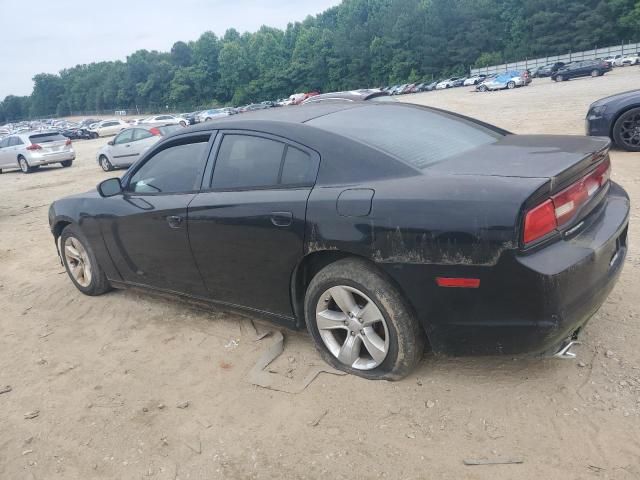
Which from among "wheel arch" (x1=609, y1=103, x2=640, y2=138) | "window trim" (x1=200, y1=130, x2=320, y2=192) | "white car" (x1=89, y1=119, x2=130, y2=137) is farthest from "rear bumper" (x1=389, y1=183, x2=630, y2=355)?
"white car" (x1=89, y1=119, x2=130, y2=137)

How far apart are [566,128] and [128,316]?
456 inches

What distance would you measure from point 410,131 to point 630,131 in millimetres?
7105

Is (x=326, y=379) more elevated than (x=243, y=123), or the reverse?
(x=243, y=123)

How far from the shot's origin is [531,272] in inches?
97.6

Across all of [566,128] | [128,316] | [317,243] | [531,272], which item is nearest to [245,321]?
[128,316]

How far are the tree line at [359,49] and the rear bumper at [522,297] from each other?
8334 centimetres

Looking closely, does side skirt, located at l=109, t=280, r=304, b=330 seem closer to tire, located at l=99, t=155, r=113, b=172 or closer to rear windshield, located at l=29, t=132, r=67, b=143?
tire, located at l=99, t=155, r=113, b=172

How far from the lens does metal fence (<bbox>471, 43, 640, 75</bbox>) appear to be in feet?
226

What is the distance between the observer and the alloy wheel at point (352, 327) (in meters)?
3.05

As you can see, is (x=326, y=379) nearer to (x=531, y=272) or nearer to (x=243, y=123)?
(x=531, y=272)

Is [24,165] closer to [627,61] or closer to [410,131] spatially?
[410,131]

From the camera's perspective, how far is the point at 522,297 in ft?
8.32

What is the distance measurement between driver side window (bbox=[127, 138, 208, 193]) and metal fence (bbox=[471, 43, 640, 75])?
76.6 m

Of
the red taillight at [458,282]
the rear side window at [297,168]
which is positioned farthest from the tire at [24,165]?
the red taillight at [458,282]
